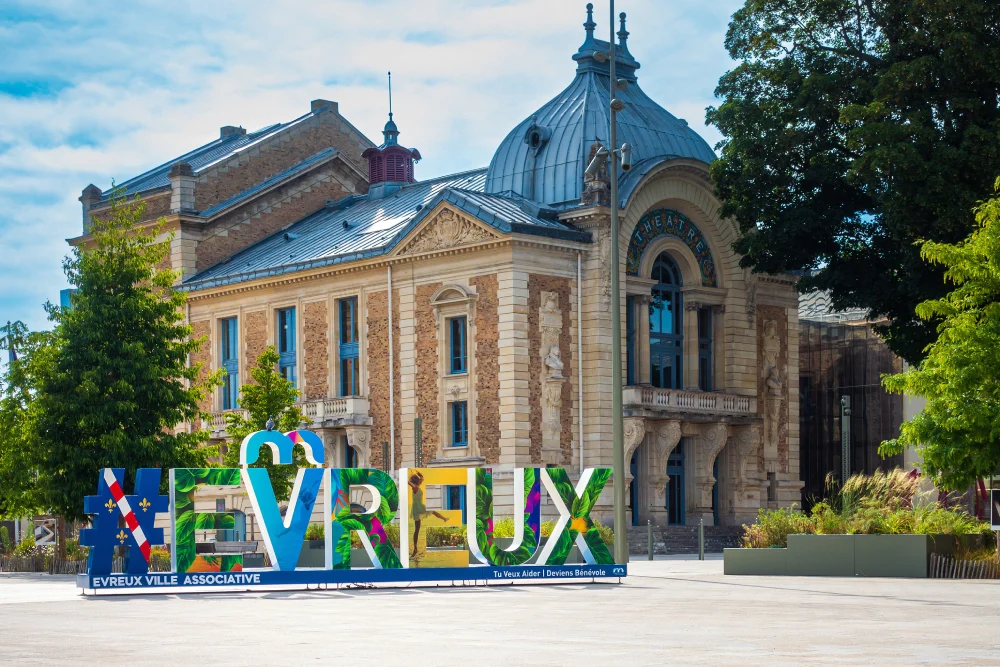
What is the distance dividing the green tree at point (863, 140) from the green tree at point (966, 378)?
12.8 meters

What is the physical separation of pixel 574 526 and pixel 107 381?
1587 cm

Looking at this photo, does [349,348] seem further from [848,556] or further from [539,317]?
[848,556]

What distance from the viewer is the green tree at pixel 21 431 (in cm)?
4091

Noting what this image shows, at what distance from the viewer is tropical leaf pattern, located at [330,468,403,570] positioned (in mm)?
27875

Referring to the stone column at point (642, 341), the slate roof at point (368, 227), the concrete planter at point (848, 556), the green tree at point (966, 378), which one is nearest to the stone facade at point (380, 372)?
the slate roof at point (368, 227)

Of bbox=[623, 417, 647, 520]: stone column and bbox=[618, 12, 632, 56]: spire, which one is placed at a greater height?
bbox=[618, 12, 632, 56]: spire

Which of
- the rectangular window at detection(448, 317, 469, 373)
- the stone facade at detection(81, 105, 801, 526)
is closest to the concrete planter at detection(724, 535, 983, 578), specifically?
the stone facade at detection(81, 105, 801, 526)

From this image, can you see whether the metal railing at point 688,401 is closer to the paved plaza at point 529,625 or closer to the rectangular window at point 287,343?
the rectangular window at point 287,343

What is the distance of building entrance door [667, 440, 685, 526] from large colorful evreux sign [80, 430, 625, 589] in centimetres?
2569

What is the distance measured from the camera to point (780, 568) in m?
31.7

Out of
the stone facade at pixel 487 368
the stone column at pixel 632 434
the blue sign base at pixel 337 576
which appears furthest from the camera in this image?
the stone column at pixel 632 434

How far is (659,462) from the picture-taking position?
53.7 metres

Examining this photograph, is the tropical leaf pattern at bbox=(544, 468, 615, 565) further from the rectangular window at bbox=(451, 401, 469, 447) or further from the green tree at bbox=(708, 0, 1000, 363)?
the rectangular window at bbox=(451, 401, 469, 447)

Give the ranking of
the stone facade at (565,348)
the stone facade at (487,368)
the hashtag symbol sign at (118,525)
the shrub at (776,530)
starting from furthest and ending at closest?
the stone facade at (565,348)
the stone facade at (487,368)
the shrub at (776,530)
the hashtag symbol sign at (118,525)
